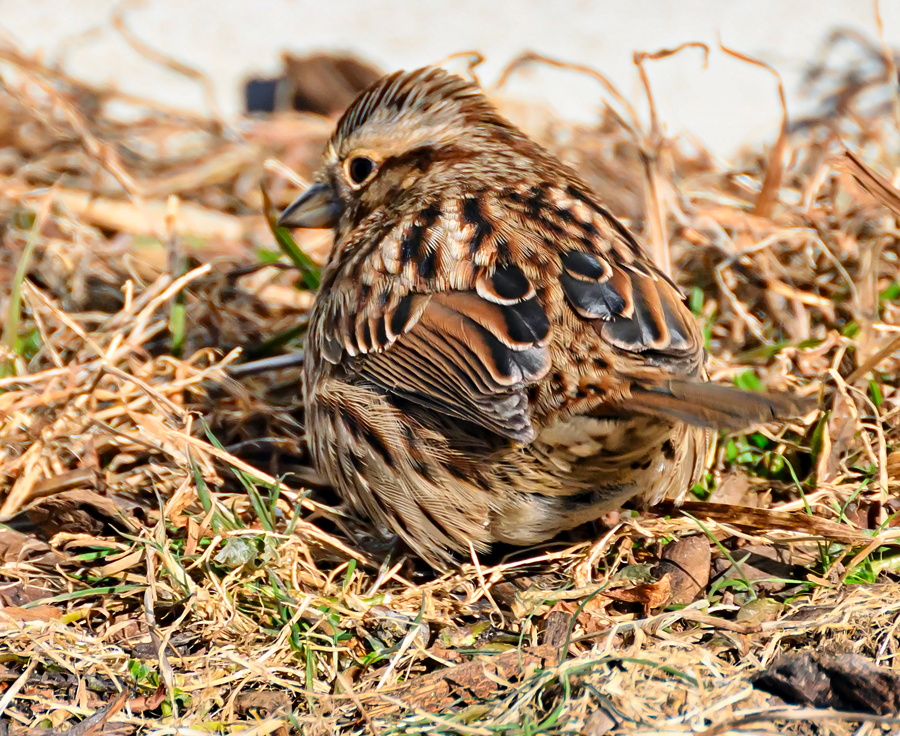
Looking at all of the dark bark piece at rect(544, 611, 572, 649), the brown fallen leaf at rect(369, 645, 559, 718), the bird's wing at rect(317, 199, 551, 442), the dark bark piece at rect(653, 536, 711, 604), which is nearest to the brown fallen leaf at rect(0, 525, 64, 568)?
the bird's wing at rect(317, 199, 551, 442)

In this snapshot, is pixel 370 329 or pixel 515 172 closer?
pixel 370 329

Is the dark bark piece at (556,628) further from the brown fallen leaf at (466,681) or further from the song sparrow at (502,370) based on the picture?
the song sparrow at (502,370)

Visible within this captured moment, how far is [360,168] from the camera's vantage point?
3602 millimetres

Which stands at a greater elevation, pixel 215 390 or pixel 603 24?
pixel 603 24

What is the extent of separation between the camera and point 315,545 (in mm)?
2969

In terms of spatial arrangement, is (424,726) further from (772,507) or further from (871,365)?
(871,365)

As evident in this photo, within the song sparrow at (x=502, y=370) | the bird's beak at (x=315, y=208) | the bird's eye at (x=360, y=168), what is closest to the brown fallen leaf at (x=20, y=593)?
the song sparrow at (x=502, y=370)

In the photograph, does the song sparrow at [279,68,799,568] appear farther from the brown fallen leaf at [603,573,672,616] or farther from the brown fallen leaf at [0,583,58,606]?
the brown fallen leaf at [0,583,58,606]

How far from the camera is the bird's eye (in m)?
3.58

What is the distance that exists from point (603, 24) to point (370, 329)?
3.64 m

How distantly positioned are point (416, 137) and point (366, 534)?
137 centimetres

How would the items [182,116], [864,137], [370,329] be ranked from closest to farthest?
[370,329] → [864,137] → [182,116]

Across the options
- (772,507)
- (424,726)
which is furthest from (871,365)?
(424,726)

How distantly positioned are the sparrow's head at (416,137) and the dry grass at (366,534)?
0.63 metres
